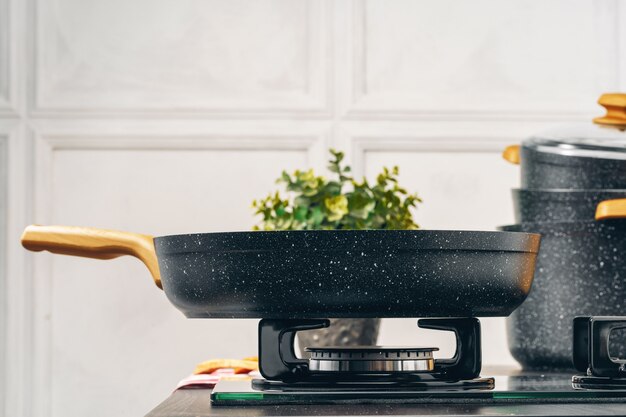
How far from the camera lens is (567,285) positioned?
3.76ft

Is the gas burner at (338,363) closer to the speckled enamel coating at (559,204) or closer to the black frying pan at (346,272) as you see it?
the black frying pan at (346,272)

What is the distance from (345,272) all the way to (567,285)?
52 centimetres

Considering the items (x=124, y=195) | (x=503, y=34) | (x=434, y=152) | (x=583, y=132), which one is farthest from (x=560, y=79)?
(x=124, y=195)

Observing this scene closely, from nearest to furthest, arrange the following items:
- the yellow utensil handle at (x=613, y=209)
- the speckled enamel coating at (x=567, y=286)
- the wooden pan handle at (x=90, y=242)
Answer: the wooden pan handle at (x=90, y=242)
the yellow utensil handle at (x=613, y=209)
the speckled enamel coating at (x=567, y=286)

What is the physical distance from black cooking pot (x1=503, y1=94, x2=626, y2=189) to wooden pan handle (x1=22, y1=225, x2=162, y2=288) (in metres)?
0.58

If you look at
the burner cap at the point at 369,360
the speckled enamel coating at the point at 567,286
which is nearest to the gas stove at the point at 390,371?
the burner cap at the point at 369,360

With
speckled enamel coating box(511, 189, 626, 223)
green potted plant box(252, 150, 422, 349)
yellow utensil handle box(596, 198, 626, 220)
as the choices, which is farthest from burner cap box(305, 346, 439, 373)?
green potted plant box(252, 150, 422, 349)

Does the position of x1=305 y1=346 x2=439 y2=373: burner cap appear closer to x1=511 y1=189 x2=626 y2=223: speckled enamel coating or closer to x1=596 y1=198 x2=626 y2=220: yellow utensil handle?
x1=596 y1=198 x2=626 y2=220: yellow utensil handle

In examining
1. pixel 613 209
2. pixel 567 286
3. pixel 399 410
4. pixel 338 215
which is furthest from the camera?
pixel 338 215

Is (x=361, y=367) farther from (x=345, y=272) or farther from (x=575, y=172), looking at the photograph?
(x=575, y=172)

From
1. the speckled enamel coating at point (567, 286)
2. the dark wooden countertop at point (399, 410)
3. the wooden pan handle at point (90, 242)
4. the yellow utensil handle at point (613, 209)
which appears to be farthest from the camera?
the speckled enamel coating at point (567, 286)

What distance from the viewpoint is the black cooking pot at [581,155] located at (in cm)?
118

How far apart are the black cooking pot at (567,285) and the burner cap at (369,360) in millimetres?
406

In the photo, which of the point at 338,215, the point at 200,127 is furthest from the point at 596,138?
the point at 200,127
